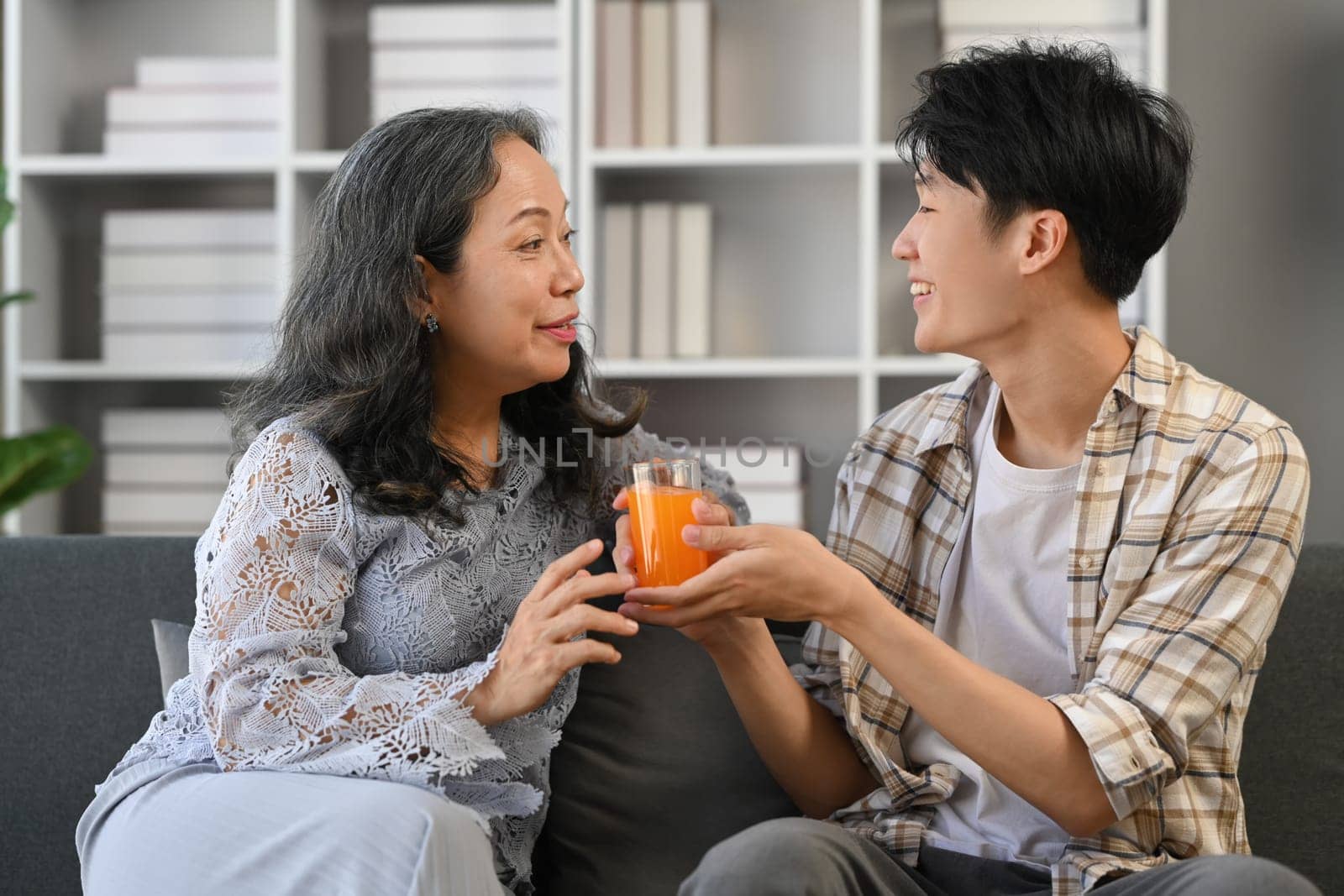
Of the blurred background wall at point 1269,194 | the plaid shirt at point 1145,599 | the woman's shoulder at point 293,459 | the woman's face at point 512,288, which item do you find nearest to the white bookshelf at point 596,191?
the blurred background wall at point 1269,194

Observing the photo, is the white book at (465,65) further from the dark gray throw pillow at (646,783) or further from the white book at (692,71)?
the dark gray throw pillow at (646,783)

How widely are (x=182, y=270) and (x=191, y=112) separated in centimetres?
37

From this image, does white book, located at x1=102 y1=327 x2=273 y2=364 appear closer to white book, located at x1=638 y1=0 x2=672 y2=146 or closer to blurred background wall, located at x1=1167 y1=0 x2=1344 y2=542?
white book, located at x1=638 y1=0 x2=672 y2=146

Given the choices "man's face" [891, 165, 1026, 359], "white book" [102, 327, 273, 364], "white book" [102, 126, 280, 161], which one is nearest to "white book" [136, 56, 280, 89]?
"white book" [102, 126, 280, 161]

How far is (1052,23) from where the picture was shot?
2840 mm

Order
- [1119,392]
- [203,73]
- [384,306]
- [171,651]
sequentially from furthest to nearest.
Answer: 1. [203,73]
2. [171,651]
3. [384,306]
4. [1119,392]

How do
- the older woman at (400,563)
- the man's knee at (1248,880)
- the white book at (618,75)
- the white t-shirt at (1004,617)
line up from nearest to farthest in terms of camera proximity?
the man's knee at (1248,880), the older woman at (400,563), the white t-shirt at (1004,617), the white book at (618,75)

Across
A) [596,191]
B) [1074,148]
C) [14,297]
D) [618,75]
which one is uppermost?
[618,75]

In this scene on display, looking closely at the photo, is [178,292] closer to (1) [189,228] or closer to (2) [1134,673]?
(1) [189,228]

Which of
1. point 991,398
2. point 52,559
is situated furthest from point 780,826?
point 52,559

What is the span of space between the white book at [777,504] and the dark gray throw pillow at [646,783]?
45.9 inches

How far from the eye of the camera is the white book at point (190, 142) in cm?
303

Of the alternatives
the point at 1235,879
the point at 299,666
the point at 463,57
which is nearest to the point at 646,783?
the point at 299,666

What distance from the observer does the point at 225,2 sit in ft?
11.0
